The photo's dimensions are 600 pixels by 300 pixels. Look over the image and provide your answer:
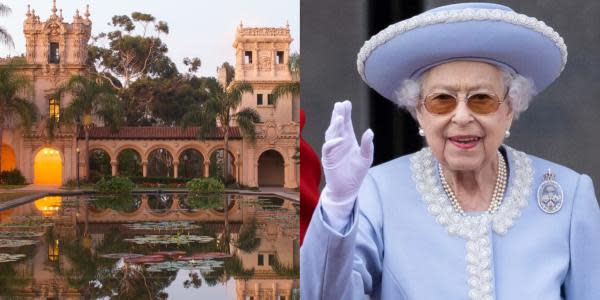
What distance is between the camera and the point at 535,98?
174cm

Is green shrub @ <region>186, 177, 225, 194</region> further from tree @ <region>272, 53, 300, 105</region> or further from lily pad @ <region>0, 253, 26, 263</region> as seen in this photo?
lily pad @ <region>0, 253, 26, 263</region>

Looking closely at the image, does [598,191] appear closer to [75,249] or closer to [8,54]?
[8,54]

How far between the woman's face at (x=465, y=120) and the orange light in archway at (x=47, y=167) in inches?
159

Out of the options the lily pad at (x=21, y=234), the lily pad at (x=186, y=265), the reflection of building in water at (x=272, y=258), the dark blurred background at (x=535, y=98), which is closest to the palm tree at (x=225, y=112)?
the reflection of building in water at (x=272, y=258)

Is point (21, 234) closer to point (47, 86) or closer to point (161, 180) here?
point (47, 86)

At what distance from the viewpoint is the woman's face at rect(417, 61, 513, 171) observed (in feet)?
3.50

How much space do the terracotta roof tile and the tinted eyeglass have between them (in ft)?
10.6

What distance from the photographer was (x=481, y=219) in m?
1.14

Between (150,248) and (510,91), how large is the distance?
6.88 metres

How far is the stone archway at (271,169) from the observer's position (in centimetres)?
486

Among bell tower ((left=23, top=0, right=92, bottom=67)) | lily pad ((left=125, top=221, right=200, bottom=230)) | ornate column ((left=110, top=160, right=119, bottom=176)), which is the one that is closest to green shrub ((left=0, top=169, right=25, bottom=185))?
ornate column ((left=110, top=160, right=119, bottom=176))

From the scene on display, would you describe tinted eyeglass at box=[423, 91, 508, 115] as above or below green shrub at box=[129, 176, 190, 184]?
above

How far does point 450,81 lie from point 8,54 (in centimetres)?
494

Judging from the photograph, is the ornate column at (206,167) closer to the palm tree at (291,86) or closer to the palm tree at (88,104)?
the palm tree at (88,104)
